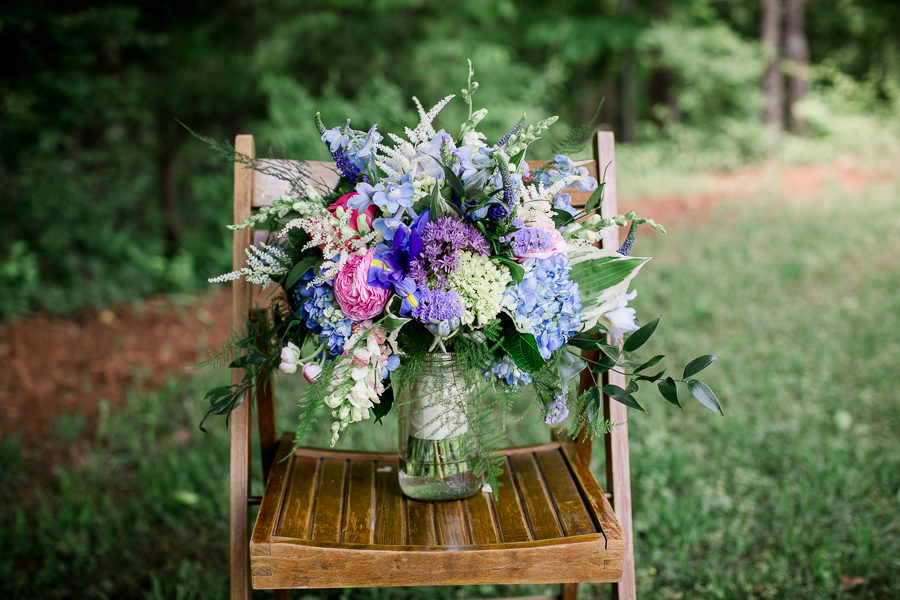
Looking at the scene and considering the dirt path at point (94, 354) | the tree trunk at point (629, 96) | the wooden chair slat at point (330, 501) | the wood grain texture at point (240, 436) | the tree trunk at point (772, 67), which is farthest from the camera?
the tree trunk at point (629, 96)

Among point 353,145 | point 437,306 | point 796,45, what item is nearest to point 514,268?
point 437,306

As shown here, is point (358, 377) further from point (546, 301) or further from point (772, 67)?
point (772, 67)

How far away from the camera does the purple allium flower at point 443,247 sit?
1214 mm

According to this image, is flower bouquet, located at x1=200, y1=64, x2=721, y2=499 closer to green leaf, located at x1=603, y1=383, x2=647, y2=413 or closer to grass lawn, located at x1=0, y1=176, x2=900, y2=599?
green leaf, located at x1=603, y1=383, x2=647, y2=413

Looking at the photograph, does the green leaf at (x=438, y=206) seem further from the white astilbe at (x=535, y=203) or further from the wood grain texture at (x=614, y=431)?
the wood grain texture at (x=614, y=431)

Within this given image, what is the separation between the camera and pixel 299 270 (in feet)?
4.28

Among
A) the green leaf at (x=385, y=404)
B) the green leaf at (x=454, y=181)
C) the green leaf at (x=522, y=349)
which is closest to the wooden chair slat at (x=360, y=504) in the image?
the green leaf at (x=385, y=404)

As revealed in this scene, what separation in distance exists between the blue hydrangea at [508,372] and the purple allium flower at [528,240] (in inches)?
8.1

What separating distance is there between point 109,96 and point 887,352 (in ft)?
17.2

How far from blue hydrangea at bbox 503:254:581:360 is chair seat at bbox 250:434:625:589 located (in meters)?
0.38

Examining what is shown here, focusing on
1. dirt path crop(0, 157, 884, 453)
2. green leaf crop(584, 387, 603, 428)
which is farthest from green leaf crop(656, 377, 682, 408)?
dirt path crop(0, 157, 884, 453)

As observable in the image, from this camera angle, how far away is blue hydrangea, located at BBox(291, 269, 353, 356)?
1.28m

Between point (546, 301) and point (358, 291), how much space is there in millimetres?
330

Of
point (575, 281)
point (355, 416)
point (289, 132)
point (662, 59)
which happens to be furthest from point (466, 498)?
point (662, 59)
